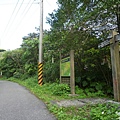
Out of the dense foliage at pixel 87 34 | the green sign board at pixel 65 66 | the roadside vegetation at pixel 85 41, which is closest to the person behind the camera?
the roadside vegetation at pixel 85 41

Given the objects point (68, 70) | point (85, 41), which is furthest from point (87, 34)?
point (68, 70)

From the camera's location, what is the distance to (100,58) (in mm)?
7695

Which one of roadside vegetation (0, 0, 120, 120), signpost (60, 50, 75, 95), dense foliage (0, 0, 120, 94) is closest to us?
roadside vegetation (0, 0, 120, 120)

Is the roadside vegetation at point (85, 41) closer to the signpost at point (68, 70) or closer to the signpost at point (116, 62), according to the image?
the signpost at point (68, 70)

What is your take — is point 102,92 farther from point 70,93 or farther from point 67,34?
point 67,34

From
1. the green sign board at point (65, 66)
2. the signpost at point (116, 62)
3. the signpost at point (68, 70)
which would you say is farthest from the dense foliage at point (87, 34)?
the signpost at point (116, 62)

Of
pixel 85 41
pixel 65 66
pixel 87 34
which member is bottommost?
pixel 65 66

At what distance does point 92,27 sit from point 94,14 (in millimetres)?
1070

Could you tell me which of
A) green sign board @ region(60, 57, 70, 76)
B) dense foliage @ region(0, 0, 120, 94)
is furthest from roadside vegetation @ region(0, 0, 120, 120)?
green sign board @ region(60, 57, 70, 76)

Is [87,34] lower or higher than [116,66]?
higher

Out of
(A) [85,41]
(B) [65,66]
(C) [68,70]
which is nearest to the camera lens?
(A) [85,41]

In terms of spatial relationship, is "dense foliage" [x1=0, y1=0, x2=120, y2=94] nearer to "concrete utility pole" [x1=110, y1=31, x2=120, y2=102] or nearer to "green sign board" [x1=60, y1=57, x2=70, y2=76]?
"green sign board" [x1=60, y1=57, x2=70, y2=76]

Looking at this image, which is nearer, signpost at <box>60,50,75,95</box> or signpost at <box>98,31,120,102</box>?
signpost at <box>98,31,120,102</box>

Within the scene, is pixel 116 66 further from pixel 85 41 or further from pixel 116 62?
pixel 85 41
